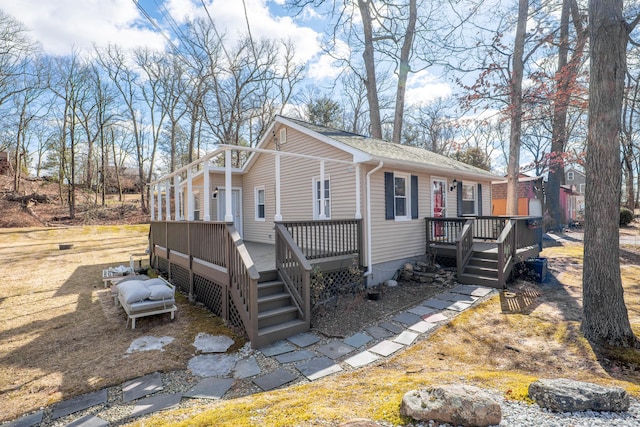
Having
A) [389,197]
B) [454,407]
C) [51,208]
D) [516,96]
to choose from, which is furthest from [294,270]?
[51,208]

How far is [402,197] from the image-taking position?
8.52 m

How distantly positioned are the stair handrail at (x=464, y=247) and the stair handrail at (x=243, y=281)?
17.2 ft

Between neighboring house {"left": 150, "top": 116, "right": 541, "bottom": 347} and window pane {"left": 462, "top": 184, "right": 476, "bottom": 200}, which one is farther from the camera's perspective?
window pane {"left": 462, "top": 184, "right": 476, "bottom": 200}

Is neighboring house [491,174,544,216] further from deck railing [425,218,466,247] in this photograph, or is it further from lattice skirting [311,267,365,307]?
lattice skirting [311,267,365,307]

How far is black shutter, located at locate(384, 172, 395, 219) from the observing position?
7.86 meters

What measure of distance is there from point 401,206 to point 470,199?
14.3ft

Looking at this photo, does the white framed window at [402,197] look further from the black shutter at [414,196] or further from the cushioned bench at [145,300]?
the cushioned bench at [145,300]

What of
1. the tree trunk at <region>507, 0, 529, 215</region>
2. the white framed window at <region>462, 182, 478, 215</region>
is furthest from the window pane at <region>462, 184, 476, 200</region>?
the tree trunk at <region>507, 0, 529, 215</region>

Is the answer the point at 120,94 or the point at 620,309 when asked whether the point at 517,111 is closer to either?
the point at 620,309

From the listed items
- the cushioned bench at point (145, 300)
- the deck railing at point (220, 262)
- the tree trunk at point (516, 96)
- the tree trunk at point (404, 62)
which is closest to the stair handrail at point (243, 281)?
the deck railing at point (220, 262)

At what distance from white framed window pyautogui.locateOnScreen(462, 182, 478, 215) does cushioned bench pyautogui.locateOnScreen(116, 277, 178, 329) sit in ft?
32.4

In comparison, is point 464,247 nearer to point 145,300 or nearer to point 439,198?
point 439,198

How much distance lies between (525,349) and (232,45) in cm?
2273

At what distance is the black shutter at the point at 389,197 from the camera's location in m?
7.86
